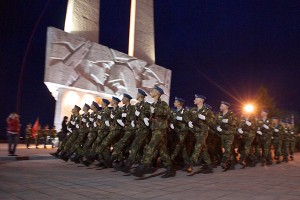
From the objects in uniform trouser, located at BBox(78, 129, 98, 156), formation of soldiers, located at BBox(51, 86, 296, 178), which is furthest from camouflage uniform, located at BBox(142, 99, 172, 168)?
uniform trouser, located at BBox(78, 129, 98, 156)

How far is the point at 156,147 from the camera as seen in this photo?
6.71m

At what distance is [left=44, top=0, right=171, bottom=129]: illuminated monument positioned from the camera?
1867cm

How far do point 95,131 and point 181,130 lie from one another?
7.74ft

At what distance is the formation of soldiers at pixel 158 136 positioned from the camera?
6832 millimetres

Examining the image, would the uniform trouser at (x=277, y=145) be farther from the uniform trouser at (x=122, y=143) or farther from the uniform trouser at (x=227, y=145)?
the uniform trouser at (x=122, y=143)

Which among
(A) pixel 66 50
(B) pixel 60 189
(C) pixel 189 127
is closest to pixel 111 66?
(A) pixel 66 50

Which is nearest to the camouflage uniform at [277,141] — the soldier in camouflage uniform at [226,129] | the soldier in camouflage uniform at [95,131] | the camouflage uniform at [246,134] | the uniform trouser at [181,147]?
the camouflage uniform at [246,134]

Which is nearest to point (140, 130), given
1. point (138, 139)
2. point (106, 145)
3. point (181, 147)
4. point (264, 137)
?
point (138, 139)

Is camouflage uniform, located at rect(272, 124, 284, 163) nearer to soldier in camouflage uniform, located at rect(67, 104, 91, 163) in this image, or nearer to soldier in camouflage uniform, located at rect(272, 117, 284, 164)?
soldier in camouflage uniform, located at rect(272, 117, 284, 164)

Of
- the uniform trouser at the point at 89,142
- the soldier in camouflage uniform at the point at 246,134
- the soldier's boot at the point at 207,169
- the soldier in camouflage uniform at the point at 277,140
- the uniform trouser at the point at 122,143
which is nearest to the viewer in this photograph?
the uniform trouser at the point at 122,143

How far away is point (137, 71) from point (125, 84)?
1742 millimetres

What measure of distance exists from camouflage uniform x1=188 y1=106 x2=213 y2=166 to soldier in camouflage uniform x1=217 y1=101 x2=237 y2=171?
63cm

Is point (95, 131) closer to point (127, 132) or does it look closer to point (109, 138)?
point (109, 138)

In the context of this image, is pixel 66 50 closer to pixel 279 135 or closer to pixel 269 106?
pixel 279 135
